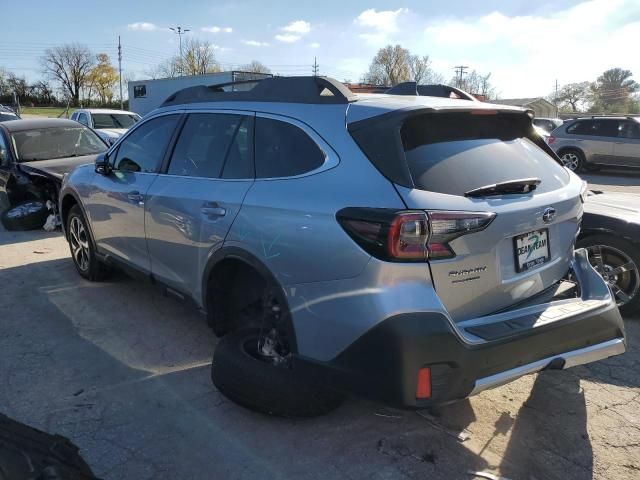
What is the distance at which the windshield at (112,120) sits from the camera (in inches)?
639

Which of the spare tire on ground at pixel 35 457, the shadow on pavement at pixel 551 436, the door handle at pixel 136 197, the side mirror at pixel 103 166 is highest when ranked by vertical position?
the side mirror at pixel 103 166

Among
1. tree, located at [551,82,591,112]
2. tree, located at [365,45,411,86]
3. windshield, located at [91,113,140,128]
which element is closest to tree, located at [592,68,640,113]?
tree, located at [551,82,591,112]

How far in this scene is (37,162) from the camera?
8250 mm

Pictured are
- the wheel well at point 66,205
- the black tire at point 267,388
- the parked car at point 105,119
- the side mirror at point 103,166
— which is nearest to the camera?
the black tire at point 267,388

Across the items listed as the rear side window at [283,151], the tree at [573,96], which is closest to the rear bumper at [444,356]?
the rear side window at [283,151]

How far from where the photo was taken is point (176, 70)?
8338cm

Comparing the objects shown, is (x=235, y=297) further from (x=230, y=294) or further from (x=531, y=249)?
(x=531, y=249)

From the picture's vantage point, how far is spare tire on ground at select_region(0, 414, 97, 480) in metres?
1.70

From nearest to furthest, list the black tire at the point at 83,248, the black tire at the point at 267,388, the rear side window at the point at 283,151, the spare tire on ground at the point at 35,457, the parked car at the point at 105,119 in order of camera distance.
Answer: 1. the spare tire on ground at the point at 35,457
2. the rear side window at the point at 283,151
3. the black tire at the point at 267,388
4. the black tire at the point at 83,248
5. the parked car at the point at 105,119

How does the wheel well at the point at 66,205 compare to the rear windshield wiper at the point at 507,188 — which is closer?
the rear windshield wiper at the point at 507,188

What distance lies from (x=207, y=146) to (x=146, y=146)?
3.14ft

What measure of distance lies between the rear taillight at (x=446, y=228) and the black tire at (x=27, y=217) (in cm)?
724

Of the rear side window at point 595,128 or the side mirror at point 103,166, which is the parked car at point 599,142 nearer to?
the rear side window at point 595,128


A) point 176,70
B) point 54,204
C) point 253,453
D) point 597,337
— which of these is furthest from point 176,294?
point 176,70
